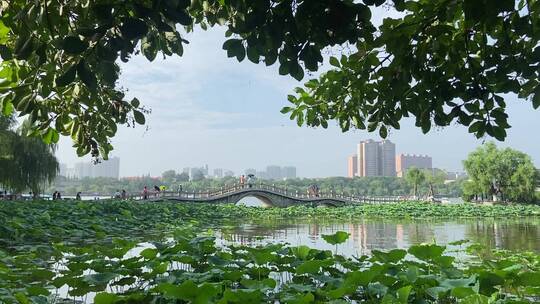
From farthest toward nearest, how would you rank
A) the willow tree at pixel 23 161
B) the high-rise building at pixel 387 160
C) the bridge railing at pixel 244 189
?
1. the high-rise building at pixel 387 160
2. the bridge railing at pixel 244 189
3. the willow tree at pixel 23 161

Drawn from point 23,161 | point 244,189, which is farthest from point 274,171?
point 23,161

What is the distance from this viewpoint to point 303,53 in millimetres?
1916

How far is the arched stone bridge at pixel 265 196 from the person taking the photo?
28.7 meters

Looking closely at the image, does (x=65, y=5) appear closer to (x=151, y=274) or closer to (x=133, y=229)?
(x=151, y=274)

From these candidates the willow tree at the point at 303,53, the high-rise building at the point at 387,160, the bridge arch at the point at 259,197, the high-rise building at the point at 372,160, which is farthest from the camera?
the high-rise building at the point at 387,160

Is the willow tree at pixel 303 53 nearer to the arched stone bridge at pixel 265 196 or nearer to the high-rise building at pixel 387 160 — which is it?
the arched stone bridge at pixel 265 196

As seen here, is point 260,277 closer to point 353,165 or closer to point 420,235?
point 420,235

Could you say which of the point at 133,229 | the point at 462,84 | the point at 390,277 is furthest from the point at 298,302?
the point at 133,229

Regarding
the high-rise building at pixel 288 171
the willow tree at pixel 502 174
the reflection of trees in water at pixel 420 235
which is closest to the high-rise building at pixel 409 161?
the high-rise building at pixel 288 171

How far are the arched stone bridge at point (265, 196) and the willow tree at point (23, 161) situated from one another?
342 inches

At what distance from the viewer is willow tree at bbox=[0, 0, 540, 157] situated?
1.67 m

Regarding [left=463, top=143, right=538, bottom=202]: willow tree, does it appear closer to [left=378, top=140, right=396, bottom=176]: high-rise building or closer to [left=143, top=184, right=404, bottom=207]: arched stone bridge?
[left=143, top=184, right=404, bottom=207]: arched stone bridge

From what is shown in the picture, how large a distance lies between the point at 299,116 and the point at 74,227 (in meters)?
6.19

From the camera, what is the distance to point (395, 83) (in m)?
2.81
